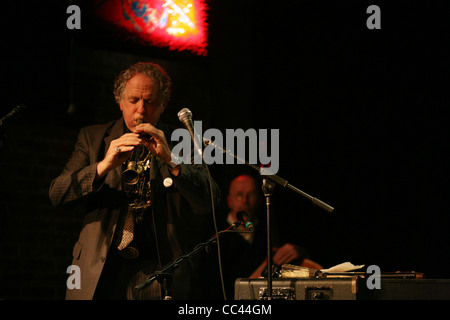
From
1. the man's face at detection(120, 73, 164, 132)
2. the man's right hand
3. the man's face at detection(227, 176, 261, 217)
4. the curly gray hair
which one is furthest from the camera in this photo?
the man's face at detection(227, 176, 261, 217)

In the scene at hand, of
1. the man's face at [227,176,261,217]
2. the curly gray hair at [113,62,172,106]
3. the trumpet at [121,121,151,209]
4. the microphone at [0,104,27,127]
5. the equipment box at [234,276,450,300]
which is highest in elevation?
the curly gray hair at [113,62,172,106]

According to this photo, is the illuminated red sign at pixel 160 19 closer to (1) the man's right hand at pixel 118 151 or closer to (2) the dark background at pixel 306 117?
(2) the dark background at pixel 306 117

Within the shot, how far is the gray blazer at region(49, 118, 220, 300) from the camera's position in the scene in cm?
241

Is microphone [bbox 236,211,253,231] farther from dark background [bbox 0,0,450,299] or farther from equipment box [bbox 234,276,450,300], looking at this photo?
dark background [bbox 0,0,450,299]

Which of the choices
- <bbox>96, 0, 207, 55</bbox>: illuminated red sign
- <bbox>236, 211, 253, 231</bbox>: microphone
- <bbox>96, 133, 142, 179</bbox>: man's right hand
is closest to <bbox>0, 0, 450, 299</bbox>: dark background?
<bbox>96, 0, 207, 55</bbox>: illuminated red sign

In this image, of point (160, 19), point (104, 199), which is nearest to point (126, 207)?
point (104, 199)

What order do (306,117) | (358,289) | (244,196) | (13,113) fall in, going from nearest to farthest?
(358,289), (13,113), (244,196), (306,117)

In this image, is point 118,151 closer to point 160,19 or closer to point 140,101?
point 140,101

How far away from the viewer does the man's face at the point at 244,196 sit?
4.16 metres

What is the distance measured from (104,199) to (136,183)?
191mm

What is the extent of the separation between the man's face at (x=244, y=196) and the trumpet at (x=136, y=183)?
64.8 inches

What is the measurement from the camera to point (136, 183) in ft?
8.16

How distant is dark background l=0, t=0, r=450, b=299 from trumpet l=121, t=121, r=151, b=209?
163cm
